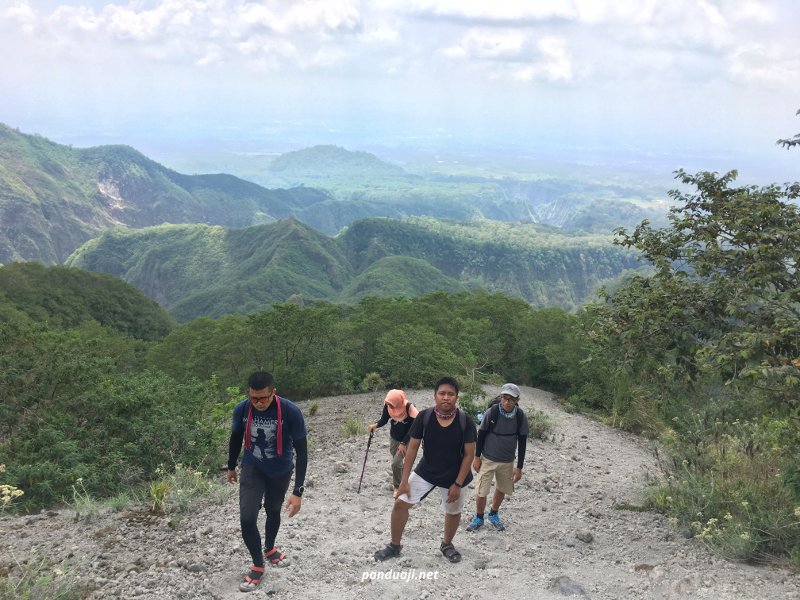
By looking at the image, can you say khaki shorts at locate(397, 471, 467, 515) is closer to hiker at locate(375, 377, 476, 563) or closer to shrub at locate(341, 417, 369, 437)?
hiker at locate(375, 377, 476, 563)

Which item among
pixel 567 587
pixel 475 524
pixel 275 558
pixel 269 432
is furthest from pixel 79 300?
pixel 567 587

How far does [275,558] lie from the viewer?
588cm

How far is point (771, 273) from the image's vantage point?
6.41 meters

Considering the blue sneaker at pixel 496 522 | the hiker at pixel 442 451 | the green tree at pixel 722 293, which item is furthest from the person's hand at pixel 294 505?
the green tree at pixel 722 293

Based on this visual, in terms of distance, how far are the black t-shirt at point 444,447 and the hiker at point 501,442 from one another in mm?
1213

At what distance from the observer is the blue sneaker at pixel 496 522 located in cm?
732

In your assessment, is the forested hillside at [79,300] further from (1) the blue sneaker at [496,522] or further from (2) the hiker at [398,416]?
(1) the blue sneaker at [496,522]

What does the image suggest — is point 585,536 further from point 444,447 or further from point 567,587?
point 444,447

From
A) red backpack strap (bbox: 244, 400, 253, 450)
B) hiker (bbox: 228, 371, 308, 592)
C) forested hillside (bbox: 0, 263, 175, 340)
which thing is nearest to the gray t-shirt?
hiker (bbox: 228, 371, 308, 592)

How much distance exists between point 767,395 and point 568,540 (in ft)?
9.70

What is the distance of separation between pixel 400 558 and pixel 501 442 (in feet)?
6.09

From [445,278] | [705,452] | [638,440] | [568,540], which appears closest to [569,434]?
[638,440]

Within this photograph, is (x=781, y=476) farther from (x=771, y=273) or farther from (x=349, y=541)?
(x=349, y=541)

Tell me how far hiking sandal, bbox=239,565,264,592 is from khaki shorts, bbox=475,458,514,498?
115 inches
